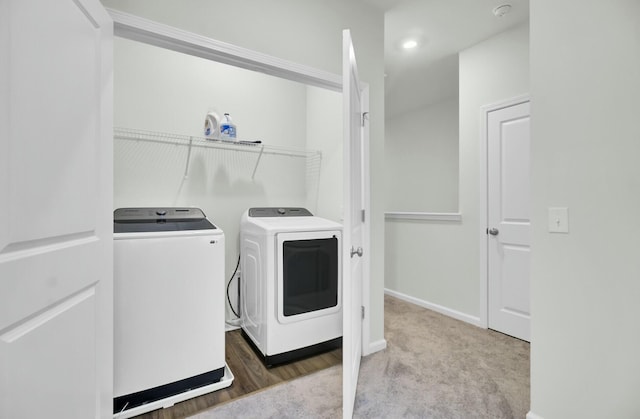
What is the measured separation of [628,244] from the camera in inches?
44.8

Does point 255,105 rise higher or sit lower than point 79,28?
higher

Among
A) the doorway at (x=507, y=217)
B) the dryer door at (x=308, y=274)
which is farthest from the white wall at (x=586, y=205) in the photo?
the dryer door at (x=308, y=274)

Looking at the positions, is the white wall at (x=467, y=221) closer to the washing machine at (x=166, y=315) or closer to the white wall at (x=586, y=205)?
the white wall at (x=586, y=205)

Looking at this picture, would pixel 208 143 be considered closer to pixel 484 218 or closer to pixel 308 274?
pixel 308 274

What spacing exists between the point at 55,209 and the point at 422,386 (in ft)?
6.59

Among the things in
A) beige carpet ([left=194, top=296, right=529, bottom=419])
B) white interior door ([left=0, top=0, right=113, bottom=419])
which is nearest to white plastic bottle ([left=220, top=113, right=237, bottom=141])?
white interior door ([left=0, top=0, right=113, bottom=419])

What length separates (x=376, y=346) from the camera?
2.20 m

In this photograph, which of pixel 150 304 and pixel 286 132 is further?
pixel 286 132

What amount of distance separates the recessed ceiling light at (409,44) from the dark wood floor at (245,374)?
9.06ft

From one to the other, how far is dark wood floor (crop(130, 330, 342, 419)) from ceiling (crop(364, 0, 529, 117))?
2.67 m

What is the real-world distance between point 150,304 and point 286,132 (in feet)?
6.82

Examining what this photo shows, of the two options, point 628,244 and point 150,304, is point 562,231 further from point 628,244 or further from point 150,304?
point 150,304

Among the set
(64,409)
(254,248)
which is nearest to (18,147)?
(64,409)

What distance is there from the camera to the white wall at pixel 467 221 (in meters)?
2.45
